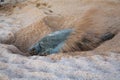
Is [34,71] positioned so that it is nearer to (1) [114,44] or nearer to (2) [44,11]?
(1) [114,44]

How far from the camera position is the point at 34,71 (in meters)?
2.50

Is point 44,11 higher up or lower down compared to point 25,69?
lower down

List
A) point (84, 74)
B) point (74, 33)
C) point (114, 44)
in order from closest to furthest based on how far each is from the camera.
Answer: point (84, 74)
point (114, 44)
point (74, 33)

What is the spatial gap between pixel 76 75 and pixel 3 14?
407 cm

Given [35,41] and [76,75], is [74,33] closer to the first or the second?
[35,41]

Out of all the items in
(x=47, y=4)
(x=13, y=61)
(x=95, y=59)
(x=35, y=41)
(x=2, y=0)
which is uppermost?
(x=95, y=59)

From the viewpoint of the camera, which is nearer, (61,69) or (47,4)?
(61,69)

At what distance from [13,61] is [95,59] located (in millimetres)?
866

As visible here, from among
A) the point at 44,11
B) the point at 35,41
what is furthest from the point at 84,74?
the point at 44,11

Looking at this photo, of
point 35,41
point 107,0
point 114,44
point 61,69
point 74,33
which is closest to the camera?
point 61,69

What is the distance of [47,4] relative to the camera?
5.87 meters

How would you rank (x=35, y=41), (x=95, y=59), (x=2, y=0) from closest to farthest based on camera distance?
(x=95, y=59)
(x=35, y=41)
(x=2, y=0)

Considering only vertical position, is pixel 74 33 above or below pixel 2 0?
above

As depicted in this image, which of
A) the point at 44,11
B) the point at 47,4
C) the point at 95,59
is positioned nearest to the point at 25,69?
the point at 95,59
